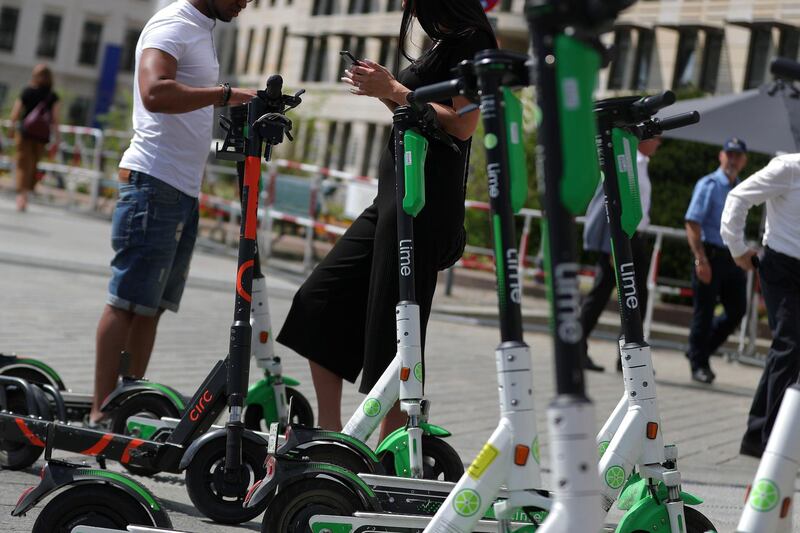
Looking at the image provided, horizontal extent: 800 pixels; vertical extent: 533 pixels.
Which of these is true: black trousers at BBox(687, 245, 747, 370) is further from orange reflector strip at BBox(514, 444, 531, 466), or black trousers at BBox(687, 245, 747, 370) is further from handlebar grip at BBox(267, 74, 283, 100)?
orange reflector strip at BBox(514, 444, 531, 466)

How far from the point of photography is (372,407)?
4.57 metres

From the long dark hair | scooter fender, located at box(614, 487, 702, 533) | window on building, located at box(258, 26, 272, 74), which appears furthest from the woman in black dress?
window on building, located at box(258, 26, 272, 74)

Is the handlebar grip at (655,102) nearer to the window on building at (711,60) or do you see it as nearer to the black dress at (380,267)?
the black dress at (380,267)

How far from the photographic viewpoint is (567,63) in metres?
2.56

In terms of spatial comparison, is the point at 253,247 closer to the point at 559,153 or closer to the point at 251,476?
the point at 251,476

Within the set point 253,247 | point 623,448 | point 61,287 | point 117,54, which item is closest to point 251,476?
point 253,247

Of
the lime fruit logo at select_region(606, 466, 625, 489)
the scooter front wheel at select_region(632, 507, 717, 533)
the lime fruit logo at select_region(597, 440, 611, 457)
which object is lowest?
the scooter front wheel at select_region(632, 507, 717, 533)

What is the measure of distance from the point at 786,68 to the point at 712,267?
798 centimetres

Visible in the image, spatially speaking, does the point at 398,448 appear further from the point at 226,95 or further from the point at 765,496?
the point at 765,496

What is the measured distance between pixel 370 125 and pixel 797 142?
4942 cm

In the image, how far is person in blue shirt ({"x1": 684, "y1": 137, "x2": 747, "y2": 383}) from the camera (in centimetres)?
1045

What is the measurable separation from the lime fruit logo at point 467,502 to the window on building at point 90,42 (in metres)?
80.6

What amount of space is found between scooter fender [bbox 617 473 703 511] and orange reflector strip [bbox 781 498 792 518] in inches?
34.1

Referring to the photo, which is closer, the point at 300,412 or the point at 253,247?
the point at 253,247
